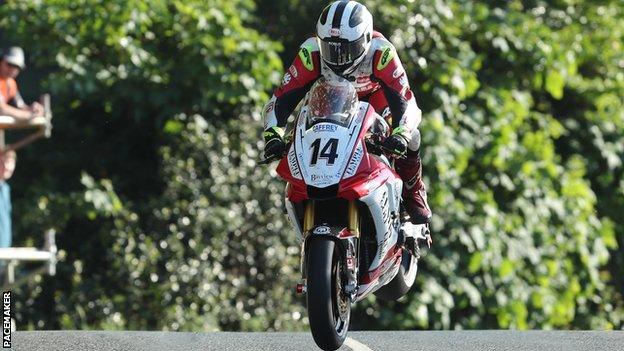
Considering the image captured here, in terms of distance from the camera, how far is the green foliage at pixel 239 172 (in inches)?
487

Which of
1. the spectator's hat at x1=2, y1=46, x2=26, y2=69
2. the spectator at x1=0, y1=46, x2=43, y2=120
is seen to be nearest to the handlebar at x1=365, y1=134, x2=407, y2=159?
the spectator at x1=0, y1=46, x2=43, y2=120

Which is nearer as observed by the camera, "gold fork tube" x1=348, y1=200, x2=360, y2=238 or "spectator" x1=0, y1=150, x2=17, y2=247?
"gold fork tube" x1=348, y1=200, x2=360, y2=238

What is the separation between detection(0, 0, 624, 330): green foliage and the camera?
487 inches

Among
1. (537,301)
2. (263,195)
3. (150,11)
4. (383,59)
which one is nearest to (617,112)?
(537,301)

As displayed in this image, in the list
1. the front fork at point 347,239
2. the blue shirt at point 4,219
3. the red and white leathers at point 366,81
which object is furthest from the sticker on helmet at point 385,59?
the blue shirt at point 4,219

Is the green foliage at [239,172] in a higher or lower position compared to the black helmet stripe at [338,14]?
lower

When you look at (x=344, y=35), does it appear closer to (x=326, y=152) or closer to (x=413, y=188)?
(x=326, y=152)

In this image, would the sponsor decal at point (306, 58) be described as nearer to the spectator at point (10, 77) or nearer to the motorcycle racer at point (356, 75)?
the motorcycle racer at point (356, 75)

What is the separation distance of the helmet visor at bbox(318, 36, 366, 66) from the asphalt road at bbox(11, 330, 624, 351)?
152cm

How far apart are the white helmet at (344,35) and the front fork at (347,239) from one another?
0.75 meters

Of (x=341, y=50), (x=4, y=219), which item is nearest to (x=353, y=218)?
(x=341, y=50)

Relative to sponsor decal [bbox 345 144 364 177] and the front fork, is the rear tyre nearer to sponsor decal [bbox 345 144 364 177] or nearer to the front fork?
the front fork

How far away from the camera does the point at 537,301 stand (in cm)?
1339

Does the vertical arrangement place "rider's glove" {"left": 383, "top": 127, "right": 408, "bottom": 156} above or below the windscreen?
below
